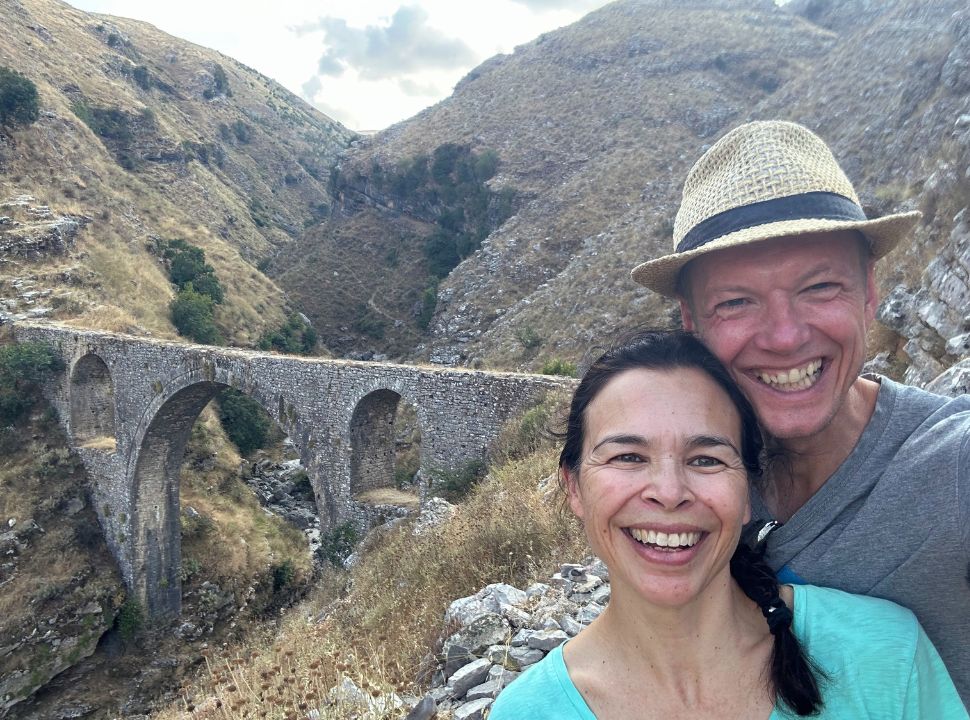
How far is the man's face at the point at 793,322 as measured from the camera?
1465 millimetres

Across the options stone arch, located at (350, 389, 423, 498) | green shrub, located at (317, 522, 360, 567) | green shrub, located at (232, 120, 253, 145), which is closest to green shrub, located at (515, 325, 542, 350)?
stone arch, located at (350, 389, 423, 498)

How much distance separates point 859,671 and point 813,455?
1.67ft

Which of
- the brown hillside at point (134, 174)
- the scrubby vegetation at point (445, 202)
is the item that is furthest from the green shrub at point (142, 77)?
the scrubby vegetation at point (445, 202)

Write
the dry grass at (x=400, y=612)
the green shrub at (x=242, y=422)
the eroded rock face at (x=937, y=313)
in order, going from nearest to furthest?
the dry grass at (x=400, y=612)
the eroded rock face at (x=937, y=313)
the green shrub at (x=242, y=422)

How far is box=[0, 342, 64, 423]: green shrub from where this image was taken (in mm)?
18141

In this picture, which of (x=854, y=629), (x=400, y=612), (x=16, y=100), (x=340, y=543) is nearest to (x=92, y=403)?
(x=340, y=543)

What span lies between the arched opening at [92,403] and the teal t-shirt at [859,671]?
19.3 m

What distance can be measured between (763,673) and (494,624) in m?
2.69

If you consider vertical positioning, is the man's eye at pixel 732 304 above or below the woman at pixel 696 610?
above

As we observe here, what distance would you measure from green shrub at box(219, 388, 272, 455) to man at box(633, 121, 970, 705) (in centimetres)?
2334

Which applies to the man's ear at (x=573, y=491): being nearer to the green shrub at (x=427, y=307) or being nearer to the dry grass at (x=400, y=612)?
the dry grass at (x=400, y=612)

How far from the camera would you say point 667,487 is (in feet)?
4.40

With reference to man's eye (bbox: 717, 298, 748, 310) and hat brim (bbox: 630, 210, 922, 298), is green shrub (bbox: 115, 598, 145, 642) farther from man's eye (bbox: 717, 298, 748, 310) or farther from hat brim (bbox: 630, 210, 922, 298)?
man's eye (bbox: 717, 298, 748, 310)

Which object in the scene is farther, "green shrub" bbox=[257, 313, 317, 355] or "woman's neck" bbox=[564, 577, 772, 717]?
"green shrub" bbox=[257, 313, 317, 355]
